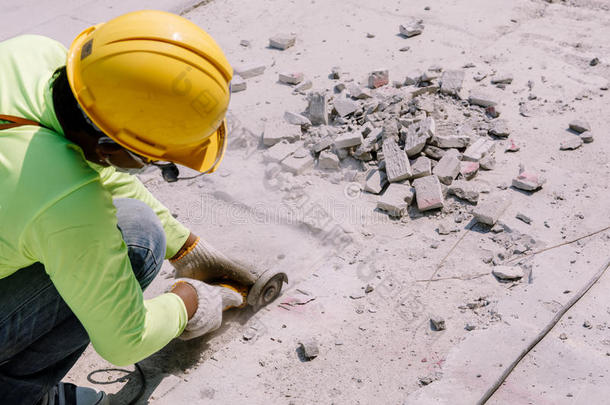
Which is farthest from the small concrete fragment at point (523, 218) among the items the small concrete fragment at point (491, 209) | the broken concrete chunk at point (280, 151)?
the broken concrete chunk at point (280, 151)

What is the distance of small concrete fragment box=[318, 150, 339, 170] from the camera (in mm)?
3852

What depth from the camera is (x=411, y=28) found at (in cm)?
513

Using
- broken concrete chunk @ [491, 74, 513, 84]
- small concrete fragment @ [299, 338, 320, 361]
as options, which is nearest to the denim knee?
small concrete fragment @ [299, 338, 320, 361]

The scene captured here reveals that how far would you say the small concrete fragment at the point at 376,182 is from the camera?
3.69m

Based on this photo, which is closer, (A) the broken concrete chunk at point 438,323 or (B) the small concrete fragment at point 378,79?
(A) the broken concrete chunk at point 438,323

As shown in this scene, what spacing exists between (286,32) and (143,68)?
3739mm

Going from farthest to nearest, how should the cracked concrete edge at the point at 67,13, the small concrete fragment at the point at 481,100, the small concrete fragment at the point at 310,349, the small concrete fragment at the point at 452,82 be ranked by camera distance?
1. the cracked concrete edge at the point at 67,13
2. the small concrete fragment at the point at 452,82
3. the small concrete fragment at the point at 481,100
4. the small concrete fragment at the point at 310,349

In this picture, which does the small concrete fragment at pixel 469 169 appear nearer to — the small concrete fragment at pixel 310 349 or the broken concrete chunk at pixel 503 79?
the broken concrete chunk at pixel 503 79

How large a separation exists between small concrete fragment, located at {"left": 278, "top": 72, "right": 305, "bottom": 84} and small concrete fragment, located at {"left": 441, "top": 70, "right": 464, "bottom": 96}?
3.46 ft

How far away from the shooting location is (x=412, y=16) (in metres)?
5.47

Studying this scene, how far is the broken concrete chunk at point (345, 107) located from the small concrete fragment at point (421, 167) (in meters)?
0.68

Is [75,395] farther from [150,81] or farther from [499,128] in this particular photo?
[499,128]

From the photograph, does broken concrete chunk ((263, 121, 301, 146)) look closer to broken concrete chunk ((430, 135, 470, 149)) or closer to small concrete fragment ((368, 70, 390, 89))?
small concrete fragment ((368, 70, 390, 89))

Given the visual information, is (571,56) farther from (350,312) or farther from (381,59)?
(350,312)
